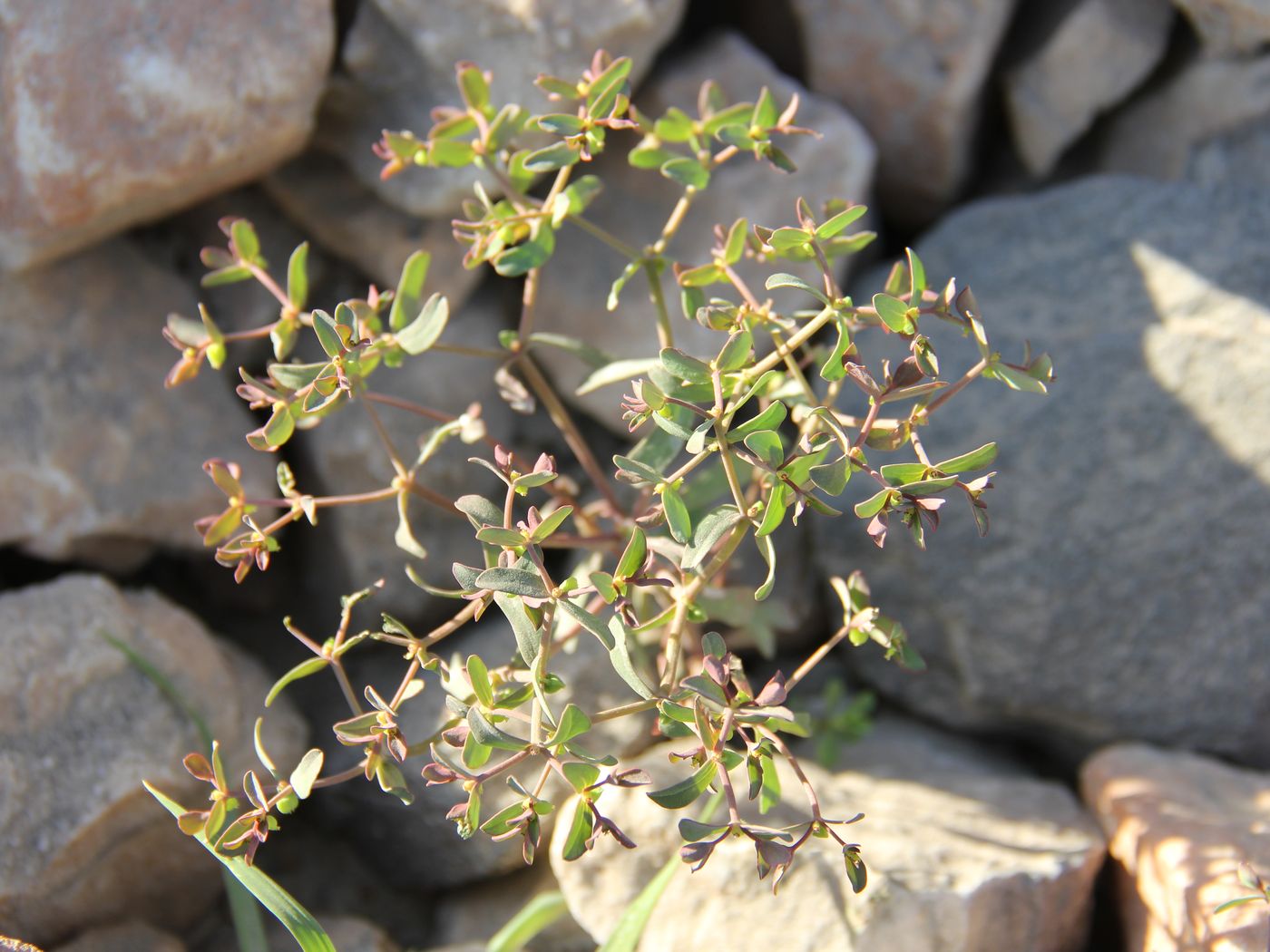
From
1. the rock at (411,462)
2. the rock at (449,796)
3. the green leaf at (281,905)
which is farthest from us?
the rock at (411,462)

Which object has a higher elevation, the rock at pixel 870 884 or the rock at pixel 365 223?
the rock at pixel 365 223

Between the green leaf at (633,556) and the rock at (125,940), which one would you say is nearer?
the green leaf at (633,556)

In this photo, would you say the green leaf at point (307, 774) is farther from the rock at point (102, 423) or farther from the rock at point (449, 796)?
the rock at point (102, 423)

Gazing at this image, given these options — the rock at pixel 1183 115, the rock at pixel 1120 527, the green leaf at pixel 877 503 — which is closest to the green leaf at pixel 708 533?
the green leaf at pixel 877 503

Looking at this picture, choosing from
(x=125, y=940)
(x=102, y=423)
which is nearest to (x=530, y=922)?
(x=125, y=940)

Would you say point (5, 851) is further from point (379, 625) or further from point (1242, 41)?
point (1242, 41)

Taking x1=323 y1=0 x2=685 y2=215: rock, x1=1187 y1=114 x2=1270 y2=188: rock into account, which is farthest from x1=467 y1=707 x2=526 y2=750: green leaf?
x1=1187 y1=114 x2=1270 y2=188: rock

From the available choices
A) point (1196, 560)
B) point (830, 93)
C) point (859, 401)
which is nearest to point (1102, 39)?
point (830, 93)
